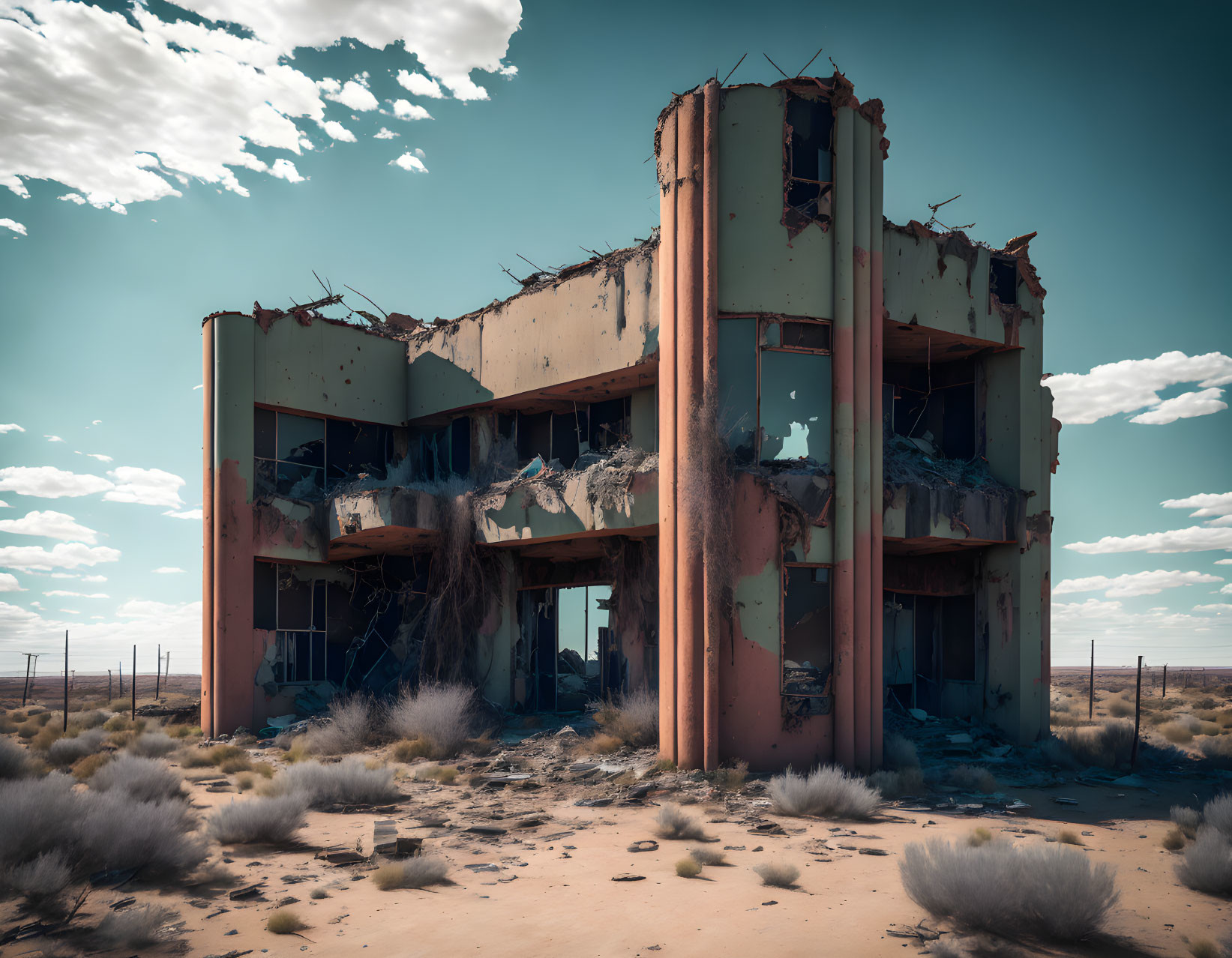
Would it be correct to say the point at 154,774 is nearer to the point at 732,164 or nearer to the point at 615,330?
the point at 615,330

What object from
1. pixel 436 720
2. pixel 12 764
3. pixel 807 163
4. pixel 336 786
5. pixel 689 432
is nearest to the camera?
pixel 336 786

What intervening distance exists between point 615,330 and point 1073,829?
11.6 metres

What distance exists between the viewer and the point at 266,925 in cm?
676

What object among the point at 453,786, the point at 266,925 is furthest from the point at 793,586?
the point at 266,925

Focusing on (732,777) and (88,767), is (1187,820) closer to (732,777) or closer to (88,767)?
(732,777)

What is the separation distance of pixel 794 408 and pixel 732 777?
19.9 feet

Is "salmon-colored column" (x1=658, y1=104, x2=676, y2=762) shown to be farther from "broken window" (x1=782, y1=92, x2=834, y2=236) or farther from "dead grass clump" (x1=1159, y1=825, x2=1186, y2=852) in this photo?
"dead grass clump" (x1=1159, y1=825, x2=1186, y2=852)

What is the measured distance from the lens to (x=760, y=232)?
14.3 metres

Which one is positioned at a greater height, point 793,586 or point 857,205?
point 857,205

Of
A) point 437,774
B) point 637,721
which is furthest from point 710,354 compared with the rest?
point 437,774

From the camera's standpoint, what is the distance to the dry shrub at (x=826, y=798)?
1090 centimetres

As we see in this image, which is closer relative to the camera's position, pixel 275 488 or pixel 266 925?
pixel 266 925

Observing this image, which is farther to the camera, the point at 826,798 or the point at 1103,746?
the point at 1103,746

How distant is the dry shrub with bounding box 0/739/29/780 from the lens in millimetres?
12694
